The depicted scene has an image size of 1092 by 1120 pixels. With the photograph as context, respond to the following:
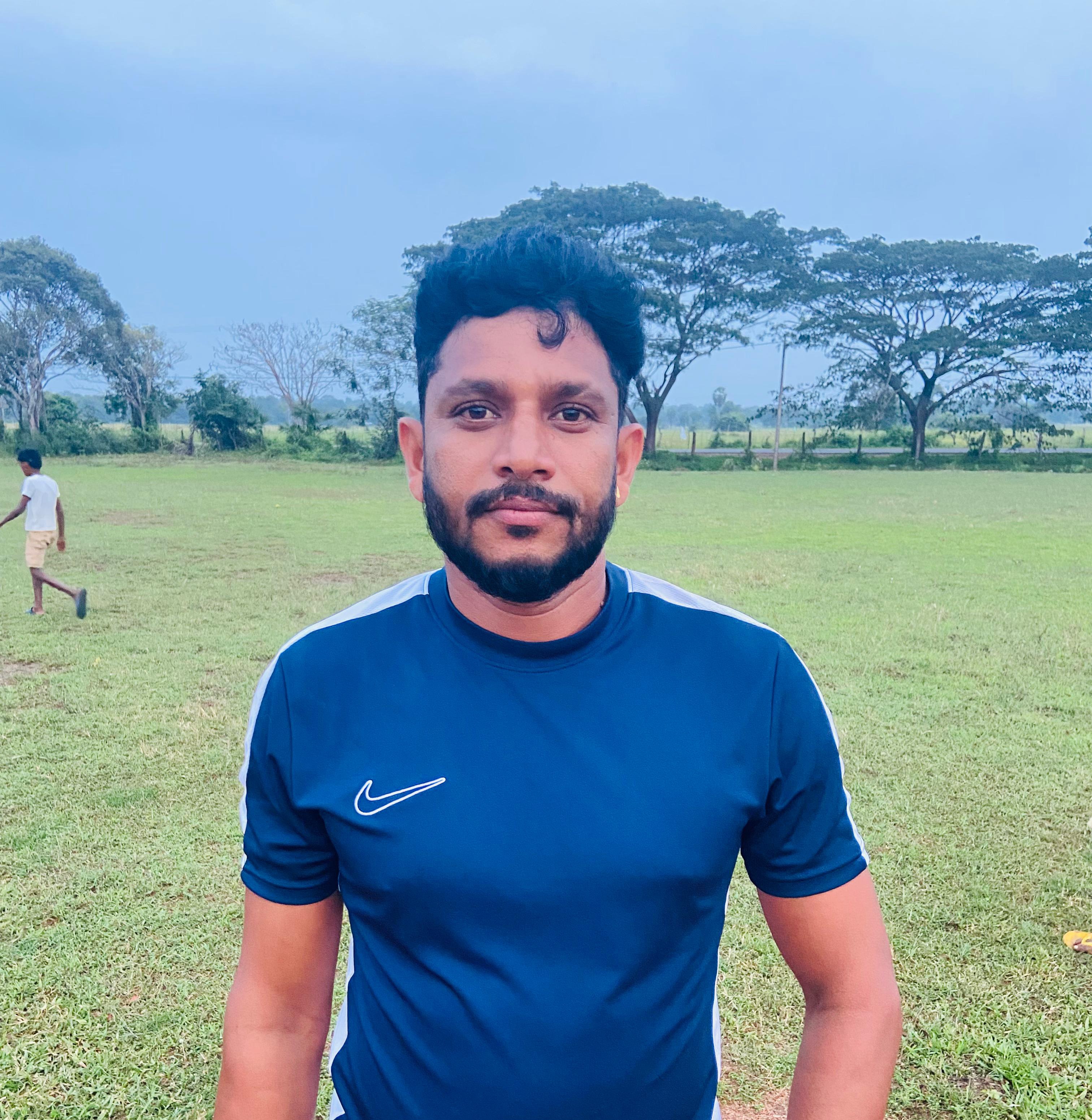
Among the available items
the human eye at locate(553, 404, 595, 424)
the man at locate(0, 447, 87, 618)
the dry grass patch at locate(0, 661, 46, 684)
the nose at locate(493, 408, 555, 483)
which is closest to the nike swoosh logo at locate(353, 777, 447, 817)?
the nose at locate(493, 408, 555, 483)

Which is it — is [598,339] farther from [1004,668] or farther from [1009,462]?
[1009,462]

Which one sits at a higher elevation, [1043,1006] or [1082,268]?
[1082,268]

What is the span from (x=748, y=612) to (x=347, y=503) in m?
13.1

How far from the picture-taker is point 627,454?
5.23 feet

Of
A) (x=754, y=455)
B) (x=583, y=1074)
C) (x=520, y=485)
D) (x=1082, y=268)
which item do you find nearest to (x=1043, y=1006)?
(x=583, y=1074)

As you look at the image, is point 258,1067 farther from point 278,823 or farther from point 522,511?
point 522,511

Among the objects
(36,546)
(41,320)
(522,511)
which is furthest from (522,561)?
(41,320)

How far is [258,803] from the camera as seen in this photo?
143 cm

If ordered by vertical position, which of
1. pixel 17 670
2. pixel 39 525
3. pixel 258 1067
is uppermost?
pixel 258 1067

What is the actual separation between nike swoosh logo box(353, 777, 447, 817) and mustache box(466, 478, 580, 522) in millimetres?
393

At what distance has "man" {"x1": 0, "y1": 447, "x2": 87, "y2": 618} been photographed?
8734 millimetres

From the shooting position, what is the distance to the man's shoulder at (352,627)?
1.48m

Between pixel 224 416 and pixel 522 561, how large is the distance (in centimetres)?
4103

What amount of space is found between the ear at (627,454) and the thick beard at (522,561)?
130mm
